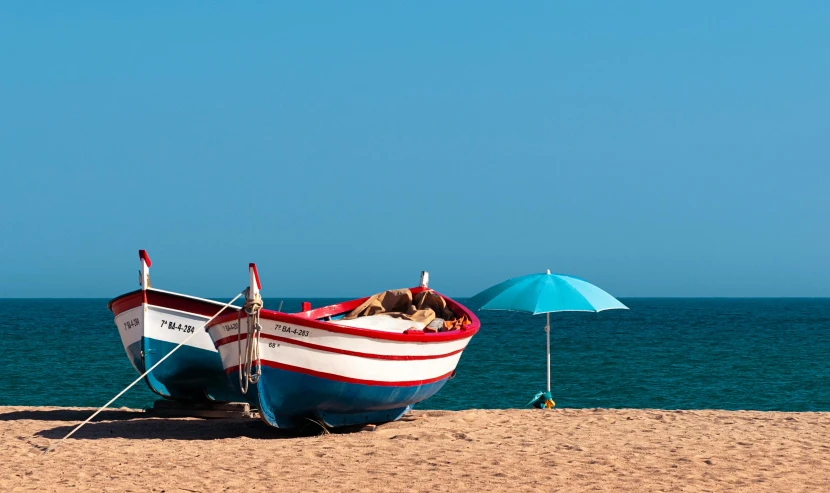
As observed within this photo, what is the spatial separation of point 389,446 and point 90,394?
15754 millimetres

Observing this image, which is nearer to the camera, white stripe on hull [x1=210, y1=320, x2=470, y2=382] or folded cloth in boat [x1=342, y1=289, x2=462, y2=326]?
white stripe on hull [x1=210, y1=320, x2=470, y2=382]

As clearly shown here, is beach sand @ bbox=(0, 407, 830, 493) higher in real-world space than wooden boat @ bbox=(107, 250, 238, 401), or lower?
lower

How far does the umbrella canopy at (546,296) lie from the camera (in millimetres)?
12266

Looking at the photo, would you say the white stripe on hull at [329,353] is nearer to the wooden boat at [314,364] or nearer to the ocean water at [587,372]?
the wooden boat at [314,364]

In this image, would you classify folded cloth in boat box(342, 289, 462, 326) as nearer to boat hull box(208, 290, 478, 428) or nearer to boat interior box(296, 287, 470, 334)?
boat interior box(296, 287, 470, 334)

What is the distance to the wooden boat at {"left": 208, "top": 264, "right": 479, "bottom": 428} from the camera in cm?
986

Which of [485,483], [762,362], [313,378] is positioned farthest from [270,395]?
[762,362]

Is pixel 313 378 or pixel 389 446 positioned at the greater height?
pixel 313 378

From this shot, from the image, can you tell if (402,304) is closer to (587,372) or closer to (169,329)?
(169,329)

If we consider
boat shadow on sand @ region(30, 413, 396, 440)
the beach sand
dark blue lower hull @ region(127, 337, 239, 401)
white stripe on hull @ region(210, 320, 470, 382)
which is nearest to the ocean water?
dark blue lower hull @ region(127, 337, 239, 401)

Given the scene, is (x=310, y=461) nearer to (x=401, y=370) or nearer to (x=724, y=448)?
(x=401, y=370)

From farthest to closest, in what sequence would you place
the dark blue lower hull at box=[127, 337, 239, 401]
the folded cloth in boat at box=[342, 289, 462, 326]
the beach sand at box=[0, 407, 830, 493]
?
the folded cloth in boat at box=[342, 289, 462, 326] → the dark blue lower hull at box=[127, 337, 239, 401] → the beach sand at box=[0, 407, 830, 493]

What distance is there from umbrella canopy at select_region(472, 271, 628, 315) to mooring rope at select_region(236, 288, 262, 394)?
11.5 feet

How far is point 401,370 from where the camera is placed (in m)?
11.0
